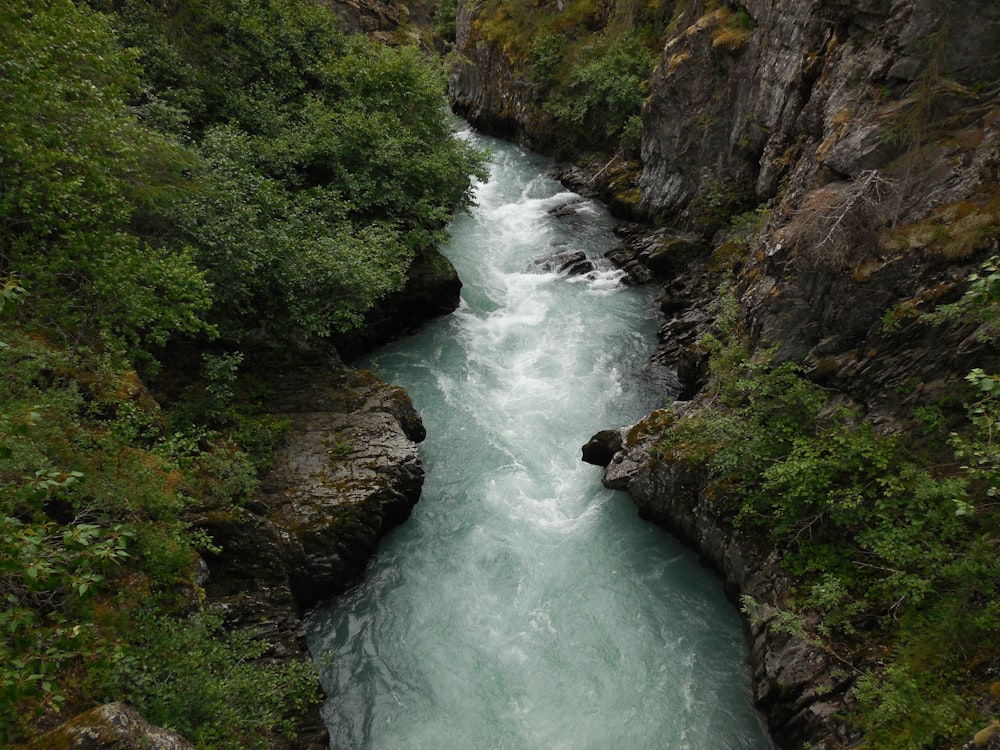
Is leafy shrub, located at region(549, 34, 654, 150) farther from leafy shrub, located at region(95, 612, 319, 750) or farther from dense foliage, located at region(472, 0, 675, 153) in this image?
leafy shrub, located at region(95, 612, 319, 750)

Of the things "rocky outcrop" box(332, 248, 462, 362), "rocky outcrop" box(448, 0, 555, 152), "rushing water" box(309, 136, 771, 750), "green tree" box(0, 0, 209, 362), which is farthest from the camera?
"rocky outcrop" box(448, 0, 555, 152)

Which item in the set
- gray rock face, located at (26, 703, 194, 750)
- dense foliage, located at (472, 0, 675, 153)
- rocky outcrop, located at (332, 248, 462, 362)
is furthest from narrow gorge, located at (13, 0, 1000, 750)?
dense foliage, located at (472, 0, 675, 153)

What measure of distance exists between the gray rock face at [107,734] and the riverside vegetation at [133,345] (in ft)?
1.18

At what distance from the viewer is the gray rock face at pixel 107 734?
18.3 feet

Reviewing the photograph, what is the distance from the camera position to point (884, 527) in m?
9.27

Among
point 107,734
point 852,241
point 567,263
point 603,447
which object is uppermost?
point 852,241

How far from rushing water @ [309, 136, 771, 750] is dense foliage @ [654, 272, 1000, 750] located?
6.92 feet

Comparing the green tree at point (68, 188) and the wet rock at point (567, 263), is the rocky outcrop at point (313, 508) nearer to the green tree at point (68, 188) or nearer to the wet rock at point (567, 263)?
the green tree at point (68, 188)

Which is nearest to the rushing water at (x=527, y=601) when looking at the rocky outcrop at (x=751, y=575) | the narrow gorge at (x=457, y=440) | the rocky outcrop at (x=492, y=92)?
the narrow gorge at (x=457, y=440)

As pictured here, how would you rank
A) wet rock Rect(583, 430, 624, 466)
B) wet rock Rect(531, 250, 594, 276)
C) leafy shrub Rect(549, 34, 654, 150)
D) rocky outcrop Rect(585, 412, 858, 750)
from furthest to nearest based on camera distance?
leafy shrub Rect(549, 34, 654, 150), wet rock Rect(531, 250, 594, 276), wet rock Rect(583, 430, 624, 466), rocky outcrop Rect(585, 412, 858, 750)

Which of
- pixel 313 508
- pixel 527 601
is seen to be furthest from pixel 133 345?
pixel 527 601

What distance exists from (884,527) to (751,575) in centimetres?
271

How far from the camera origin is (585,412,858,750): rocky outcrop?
8.86 m

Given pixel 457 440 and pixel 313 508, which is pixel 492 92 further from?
pixel 313 508
